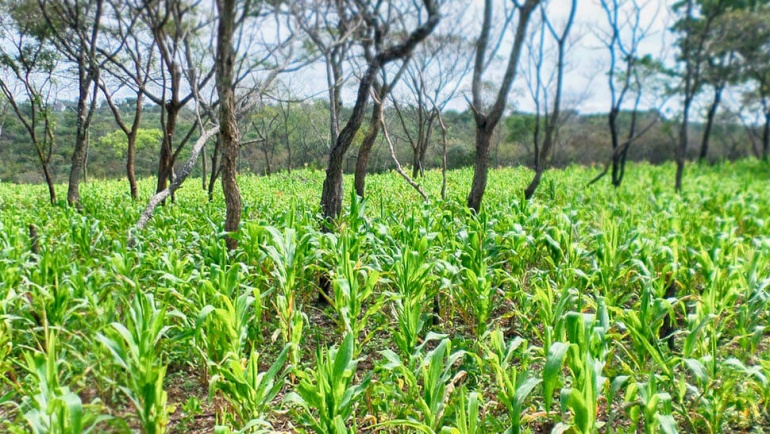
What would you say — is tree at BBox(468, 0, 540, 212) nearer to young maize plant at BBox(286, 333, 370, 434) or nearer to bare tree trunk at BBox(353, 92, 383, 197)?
bare tree trunk at BBox(353, 92, 383, 197)

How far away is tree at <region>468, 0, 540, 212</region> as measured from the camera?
5.75 m

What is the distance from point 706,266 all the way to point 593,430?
6.86 ft

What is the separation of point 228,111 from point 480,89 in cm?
367

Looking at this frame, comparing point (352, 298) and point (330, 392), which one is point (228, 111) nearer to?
point (352, 298)

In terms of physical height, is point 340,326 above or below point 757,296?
below

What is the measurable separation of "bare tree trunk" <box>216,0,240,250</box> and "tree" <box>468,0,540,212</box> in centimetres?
309

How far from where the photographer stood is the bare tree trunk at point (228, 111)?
154 inches

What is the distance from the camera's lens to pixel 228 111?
4.05 m

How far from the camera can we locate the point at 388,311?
339 cm

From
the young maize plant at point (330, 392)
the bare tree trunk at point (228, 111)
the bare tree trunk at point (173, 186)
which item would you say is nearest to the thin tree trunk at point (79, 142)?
the bare tree trunk at point (173, 186)

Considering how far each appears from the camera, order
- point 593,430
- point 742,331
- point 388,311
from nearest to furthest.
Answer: point 593,430, point 742,331, point 388,311

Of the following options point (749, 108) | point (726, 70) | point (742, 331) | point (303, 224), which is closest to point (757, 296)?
point (742, 331)

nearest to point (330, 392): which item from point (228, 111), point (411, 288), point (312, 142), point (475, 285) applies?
point (411, 288)

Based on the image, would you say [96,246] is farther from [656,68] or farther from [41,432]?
[656,68]
